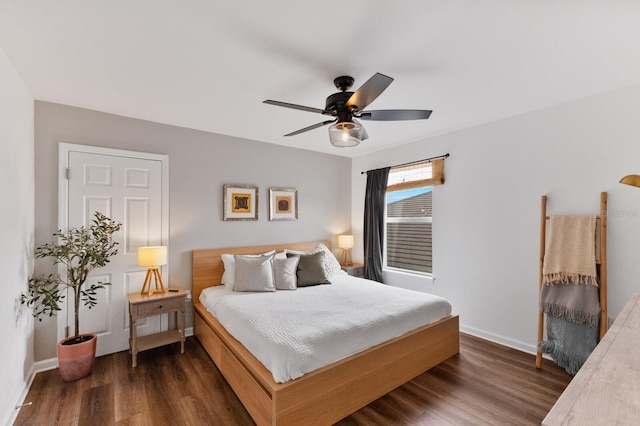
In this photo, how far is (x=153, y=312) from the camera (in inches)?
113

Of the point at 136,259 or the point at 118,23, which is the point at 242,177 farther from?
the point at 118,23

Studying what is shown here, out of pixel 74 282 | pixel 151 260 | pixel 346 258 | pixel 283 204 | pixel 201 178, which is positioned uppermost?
pixel 201 178

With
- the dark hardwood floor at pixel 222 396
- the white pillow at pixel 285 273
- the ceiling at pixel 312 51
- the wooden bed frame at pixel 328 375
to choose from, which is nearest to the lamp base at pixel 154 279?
the wooden bed frame at pixel 328 375

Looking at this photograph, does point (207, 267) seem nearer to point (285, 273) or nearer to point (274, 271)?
point (274, 271)

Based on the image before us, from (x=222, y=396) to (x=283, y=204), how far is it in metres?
2.54

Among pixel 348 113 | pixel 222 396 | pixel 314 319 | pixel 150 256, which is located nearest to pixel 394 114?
pixel 348 113

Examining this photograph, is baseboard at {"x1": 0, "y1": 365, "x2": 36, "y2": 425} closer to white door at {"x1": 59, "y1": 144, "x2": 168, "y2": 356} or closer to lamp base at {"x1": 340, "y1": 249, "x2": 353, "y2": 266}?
white door at {"x1": 59, "y1": 144, "x2": 168, "y2": 356}

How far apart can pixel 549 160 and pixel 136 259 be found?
172 inches

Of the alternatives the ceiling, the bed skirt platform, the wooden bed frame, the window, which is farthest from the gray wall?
the bed skirt platform

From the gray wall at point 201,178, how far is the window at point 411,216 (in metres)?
0.86

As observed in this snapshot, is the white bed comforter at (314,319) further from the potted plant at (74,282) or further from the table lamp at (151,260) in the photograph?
the potted plant at (74,282)

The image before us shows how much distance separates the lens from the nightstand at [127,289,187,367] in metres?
2.77

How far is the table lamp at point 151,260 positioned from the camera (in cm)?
291

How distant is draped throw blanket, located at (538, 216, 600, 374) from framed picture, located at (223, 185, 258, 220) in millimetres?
3318
